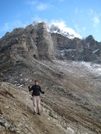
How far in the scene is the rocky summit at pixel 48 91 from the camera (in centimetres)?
2095

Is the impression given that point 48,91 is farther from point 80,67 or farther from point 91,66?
point 91,66

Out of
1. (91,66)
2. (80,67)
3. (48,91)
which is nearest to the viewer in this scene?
(48,91)

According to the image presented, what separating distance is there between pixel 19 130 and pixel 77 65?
160 m

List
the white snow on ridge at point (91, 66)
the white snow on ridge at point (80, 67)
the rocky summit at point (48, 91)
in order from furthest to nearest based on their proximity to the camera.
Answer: the white snow on ridge at point (91, 66) < the white snow on ridge at point (80, 67) < the rocky summit at point (48, 91)

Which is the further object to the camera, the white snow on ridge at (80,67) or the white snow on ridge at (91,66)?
the white snow on ridge at (91,66)

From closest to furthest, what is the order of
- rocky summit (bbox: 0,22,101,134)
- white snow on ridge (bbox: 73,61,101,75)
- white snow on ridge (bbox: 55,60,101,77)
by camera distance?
rocky summit (bbox: 0,22,101,134), white snow on ridge (bbox: 55,60,101,77), white snow on ridge (bbox: 73,61,101,75)

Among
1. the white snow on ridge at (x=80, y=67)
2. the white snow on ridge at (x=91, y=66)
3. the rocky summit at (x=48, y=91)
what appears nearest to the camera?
the rocky summit at (x=48, y=91)

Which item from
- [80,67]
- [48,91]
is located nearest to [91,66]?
[80,67]

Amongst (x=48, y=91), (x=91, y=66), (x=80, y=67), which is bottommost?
(x=91, y=66)

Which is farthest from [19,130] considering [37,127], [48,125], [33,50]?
[33,50]

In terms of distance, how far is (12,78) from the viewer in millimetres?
88938

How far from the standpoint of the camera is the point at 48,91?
79.8 m

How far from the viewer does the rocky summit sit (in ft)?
68.7

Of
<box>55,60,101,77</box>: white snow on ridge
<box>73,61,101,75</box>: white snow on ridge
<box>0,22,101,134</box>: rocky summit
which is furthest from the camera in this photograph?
<box>73,61,101,75</box>: white snow on ridge
